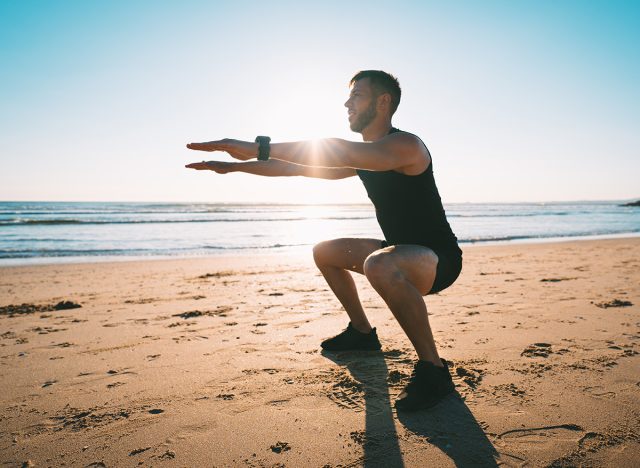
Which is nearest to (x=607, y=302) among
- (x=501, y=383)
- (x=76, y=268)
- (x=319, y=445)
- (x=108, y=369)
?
(x=501, y=383)

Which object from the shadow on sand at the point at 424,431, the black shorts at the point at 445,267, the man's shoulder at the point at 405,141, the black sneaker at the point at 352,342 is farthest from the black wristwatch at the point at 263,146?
the black sneaker at the point at 352,342

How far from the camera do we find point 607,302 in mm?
4770

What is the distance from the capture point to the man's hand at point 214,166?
286 centimetres

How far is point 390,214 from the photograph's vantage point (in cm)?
302

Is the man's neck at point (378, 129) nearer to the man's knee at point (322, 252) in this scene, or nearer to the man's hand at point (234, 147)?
the man's knee at point (322, 252)

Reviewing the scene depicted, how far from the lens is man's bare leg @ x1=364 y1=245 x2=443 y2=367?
2578 mm

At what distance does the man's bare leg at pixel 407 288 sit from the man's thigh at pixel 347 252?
0.75 meters

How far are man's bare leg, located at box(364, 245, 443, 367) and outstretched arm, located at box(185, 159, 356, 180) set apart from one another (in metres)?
1.13

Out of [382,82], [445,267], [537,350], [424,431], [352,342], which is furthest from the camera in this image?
[352,342]

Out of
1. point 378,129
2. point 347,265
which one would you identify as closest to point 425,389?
point 347,265

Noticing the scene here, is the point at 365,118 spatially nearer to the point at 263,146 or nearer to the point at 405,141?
the point at 405,141

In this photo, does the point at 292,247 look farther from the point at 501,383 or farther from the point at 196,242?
the point at 501,383

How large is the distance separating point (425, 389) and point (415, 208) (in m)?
1.17

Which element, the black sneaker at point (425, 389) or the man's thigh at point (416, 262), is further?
the man's thigh at point (416, 262)
